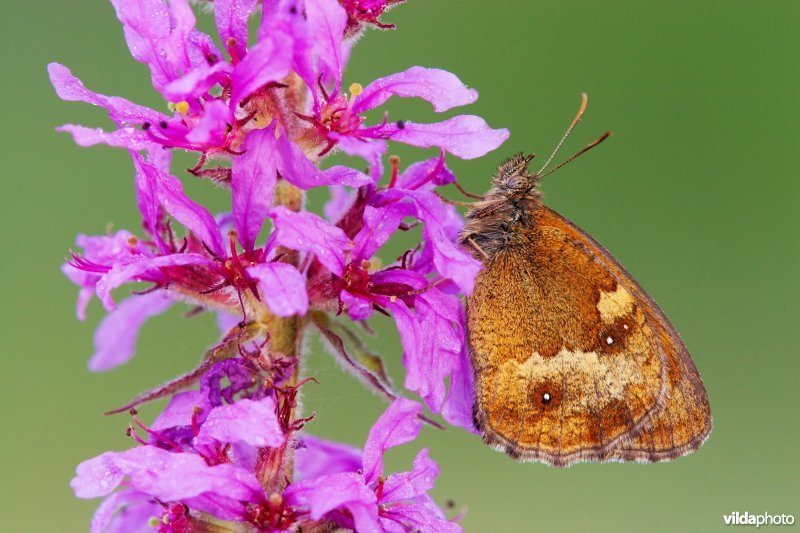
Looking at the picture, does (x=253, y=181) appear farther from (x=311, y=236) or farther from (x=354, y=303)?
(x=354, y=303)

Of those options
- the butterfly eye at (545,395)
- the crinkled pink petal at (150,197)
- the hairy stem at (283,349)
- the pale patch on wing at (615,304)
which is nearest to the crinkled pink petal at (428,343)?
the hairy stem at (283,349)

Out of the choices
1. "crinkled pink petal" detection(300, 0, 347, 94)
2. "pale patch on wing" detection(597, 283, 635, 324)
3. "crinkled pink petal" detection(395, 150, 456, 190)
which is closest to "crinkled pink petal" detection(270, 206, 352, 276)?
"crinkled pink petal" detection(300, 0, 347, 94)

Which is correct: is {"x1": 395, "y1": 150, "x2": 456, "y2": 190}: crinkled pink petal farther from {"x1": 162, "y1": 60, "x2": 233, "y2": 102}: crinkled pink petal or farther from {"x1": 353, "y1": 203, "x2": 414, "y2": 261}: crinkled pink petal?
{"x1": 162, "y1": 60, "x2": 233, "y2": 102}: crinkled pink petal

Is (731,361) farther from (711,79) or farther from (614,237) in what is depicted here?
(711,79)

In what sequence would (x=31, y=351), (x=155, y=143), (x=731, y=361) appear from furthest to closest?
1. (x=731, y=361)
2. (x=31, y=351)
3. (x=155, y=143)

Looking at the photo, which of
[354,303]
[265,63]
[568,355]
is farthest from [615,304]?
[265,63]

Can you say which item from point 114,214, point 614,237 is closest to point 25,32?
point 114,214
